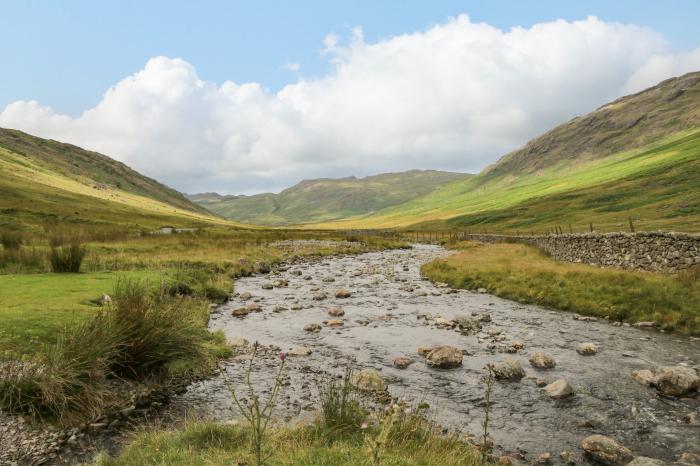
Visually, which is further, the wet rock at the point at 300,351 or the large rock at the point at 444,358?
the wet rock at the point at 300,351

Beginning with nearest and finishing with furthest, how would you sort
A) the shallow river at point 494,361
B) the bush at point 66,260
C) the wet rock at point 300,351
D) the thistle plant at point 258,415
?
the thistle plant at point 258,415, the shallow river at point 494,361, the wet rock at point 300,351, the bush at point 66,260

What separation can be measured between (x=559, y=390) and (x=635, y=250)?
19.8 meters

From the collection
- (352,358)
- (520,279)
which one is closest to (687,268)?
(520,279)

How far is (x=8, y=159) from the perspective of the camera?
145875mm

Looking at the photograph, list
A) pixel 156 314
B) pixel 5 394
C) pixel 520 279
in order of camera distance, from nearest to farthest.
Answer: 1. pixel 5 394
2. pixel 156 314
3. pixel 520 279

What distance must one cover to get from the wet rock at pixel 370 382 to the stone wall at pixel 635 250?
19.6 metres

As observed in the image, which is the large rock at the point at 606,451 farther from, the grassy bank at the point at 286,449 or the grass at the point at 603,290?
the grass at the point at 603,290

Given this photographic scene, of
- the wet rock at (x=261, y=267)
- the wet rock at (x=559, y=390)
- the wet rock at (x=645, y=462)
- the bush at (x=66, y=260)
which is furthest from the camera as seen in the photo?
the wet rock at (x=261, y=267)

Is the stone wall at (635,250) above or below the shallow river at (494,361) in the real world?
above

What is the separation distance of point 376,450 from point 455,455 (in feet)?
15.7

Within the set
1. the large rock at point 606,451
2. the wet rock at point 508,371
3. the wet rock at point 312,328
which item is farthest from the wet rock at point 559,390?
the wet rock at point 312,328

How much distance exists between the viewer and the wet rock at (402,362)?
552 inches

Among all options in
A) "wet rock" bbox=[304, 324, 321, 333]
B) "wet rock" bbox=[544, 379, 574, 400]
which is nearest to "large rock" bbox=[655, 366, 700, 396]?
"wet rock" bbox=[544, 379, 574, 400]

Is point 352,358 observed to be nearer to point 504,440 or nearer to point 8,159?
point 504,440
